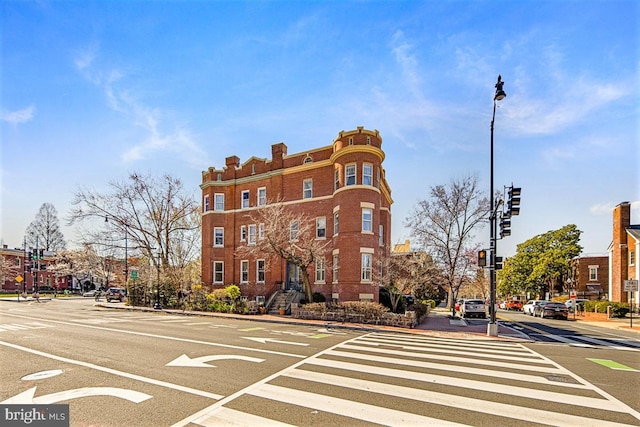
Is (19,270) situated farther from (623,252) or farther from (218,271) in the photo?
(623,252)

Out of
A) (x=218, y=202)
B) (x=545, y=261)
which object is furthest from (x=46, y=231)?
(x=545, y=261)

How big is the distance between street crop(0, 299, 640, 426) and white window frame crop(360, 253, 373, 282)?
1195 centimetres

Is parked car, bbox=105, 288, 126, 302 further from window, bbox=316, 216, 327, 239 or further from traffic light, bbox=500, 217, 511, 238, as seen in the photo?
traffic light, bbox=500, 217, 511, 238

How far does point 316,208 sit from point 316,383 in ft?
72.4

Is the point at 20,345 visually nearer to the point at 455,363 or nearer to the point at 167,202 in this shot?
the point at 455,363

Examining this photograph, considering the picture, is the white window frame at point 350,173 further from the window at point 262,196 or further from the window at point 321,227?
the window at point 262,196

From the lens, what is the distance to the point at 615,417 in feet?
18.8

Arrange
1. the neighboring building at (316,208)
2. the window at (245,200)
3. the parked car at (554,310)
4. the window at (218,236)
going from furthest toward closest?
the window at (218,236)
the window at (245,200)
the parked car at (554,310)
the neighboring building at (316,208)

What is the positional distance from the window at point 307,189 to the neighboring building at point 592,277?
148 feet

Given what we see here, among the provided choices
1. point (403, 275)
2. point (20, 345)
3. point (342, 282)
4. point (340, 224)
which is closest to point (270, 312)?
point (342, 282)

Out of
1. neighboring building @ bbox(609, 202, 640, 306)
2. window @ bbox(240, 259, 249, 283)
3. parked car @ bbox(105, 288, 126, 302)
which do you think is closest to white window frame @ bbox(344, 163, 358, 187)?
window @ bbox(240, 259, 249, 283)

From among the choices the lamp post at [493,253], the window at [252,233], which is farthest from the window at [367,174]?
the window at [252,233]

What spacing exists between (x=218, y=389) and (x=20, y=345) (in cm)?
964

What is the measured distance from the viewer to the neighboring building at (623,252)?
120ft
